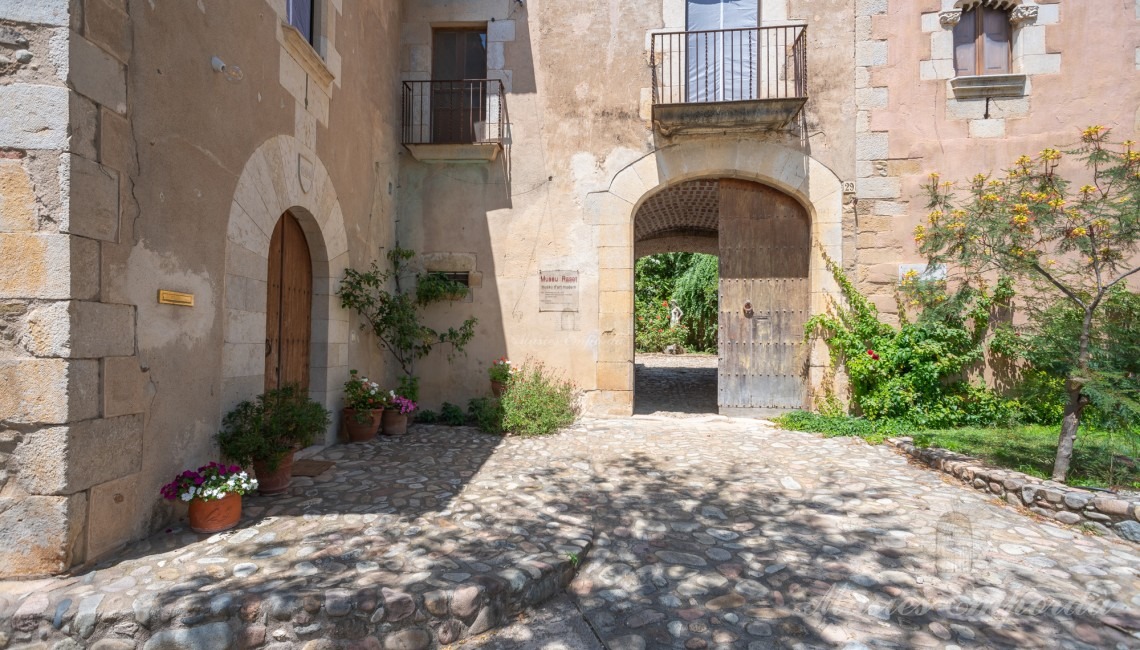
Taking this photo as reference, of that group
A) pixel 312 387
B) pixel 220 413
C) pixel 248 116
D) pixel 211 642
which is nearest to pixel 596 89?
pixel 248 116

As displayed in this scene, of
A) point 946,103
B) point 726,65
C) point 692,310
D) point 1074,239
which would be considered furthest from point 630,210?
point 692,310

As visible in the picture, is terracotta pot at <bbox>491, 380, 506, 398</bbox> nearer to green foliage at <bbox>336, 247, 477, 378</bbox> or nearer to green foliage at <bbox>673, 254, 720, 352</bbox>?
green foliage at <bbox>336, 247, 477, 378</bbox>

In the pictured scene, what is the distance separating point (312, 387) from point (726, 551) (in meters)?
3.78

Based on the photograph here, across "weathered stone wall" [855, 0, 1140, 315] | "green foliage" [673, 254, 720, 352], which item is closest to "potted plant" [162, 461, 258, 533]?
"weathered stone wall" [855, 0, 1140, 315]

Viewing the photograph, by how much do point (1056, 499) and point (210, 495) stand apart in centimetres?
484

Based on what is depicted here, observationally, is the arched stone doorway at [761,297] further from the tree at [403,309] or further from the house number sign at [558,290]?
the tree at [403,309]

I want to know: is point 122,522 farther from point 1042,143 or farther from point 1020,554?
point 1042,143

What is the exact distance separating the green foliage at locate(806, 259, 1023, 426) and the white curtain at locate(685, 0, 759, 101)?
2.97m

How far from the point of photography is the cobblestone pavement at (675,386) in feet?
23.7

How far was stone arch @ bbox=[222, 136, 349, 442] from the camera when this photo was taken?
353cm

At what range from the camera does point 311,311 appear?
4.89 m

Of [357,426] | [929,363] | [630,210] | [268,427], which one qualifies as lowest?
[357,426]

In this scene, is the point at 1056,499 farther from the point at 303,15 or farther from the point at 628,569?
the point at 303,15

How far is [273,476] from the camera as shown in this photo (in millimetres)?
3410
